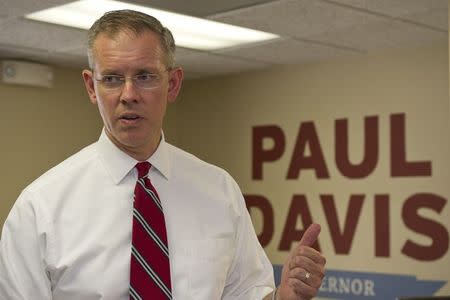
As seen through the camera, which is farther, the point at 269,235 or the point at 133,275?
the point at 269,235

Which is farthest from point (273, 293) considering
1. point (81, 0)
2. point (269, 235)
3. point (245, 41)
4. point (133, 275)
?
point (269, 235)

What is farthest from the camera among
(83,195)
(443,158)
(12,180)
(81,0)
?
(12,180)

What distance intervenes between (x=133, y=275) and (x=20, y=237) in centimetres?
24

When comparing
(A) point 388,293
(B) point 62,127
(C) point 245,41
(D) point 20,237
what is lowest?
(A) point 388,293

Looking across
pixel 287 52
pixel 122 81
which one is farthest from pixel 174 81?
pixel 287 52

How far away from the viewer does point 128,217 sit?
1.58 metres

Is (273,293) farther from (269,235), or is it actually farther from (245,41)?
(269,235)

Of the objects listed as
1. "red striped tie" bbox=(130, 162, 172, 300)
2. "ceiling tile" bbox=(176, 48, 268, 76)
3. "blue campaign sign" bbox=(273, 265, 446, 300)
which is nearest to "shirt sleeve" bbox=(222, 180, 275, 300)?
"red striped tie" bbox=(130, 162, 172, 300)

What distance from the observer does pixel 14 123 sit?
5.71m

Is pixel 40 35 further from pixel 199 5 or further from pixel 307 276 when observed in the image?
pixel 307 276

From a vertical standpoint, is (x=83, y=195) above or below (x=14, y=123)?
below

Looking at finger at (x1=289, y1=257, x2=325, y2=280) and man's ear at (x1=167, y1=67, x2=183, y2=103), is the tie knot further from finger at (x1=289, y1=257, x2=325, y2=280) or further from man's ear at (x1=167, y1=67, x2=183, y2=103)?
finger at (x1=289, y1=257, x2=325, y2=280)

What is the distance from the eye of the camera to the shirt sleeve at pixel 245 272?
171 cm

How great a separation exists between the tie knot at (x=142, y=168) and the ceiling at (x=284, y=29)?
91.4 inches
